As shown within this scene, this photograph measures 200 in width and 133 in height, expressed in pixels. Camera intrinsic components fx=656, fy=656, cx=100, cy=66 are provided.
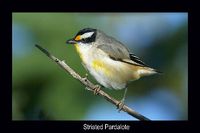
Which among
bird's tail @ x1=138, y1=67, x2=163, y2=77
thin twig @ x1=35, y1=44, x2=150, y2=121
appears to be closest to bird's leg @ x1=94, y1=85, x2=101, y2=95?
thin twig @ x1=35, y1=44, x2=150, y2=121

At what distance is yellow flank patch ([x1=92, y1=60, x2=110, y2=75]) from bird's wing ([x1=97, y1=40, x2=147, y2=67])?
0.11 m

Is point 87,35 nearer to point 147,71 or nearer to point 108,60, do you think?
point 108,60

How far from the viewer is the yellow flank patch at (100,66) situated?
4.98 meters

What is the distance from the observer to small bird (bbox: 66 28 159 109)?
4988mm

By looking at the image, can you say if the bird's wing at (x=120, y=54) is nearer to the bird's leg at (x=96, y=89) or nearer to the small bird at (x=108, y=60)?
the small bird at (x=108, y=60)

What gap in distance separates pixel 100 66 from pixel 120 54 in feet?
0.70

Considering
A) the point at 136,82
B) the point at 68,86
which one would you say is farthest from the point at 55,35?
the point at 136,82

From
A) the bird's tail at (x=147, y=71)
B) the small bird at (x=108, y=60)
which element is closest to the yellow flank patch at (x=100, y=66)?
the small bird at (x=108, y=60)

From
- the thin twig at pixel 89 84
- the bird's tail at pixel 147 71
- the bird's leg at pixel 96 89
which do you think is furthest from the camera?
the bird's tail at pixel 147 71

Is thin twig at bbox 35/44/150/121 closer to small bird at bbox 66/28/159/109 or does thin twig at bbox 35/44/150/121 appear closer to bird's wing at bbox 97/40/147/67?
small bird at bbox 66/28/159/109

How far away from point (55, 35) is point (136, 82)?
30.8 inches

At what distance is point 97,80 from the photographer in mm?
5000

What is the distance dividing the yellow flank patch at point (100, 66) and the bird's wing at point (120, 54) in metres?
0.11

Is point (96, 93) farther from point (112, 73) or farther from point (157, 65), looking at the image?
point (157, 65)
